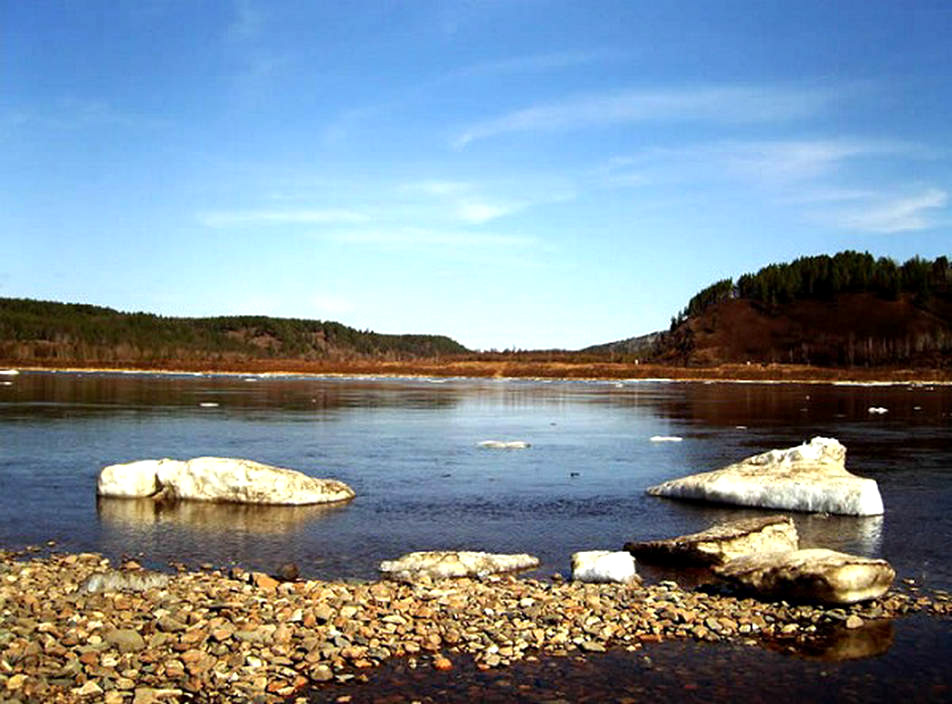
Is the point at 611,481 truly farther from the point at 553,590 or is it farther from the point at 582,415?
the point at 582,415

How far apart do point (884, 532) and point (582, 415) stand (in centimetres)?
3608

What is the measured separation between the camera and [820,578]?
40.9 ft

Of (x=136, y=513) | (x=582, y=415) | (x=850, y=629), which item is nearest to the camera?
(x=850, y=629)

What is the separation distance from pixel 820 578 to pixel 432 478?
1378 centimetres

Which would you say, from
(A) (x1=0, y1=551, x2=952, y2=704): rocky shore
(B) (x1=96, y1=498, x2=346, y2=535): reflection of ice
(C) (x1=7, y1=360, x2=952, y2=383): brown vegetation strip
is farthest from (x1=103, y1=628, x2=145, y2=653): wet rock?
(C) (x1=7, y1=360, x2=952, y2=383): brown vegetation strip

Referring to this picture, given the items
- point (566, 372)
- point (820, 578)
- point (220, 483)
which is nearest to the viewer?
point (820, 578)

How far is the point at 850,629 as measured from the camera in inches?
463

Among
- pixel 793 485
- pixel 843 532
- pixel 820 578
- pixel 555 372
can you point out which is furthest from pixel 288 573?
pixel 555 372

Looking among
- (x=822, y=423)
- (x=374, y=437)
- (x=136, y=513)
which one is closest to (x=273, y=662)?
(x=136, y=513)

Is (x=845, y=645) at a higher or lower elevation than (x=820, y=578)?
lower

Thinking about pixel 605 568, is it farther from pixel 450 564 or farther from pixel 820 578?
pixel 820 578

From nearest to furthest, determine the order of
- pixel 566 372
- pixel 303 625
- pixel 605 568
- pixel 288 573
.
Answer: pixel 303 625
pixel 288 573
pixel 605 568
pixel 566 372

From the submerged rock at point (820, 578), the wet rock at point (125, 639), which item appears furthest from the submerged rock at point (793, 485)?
the wet rock at point (125, 639)

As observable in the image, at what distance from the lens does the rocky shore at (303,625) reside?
9422mm
